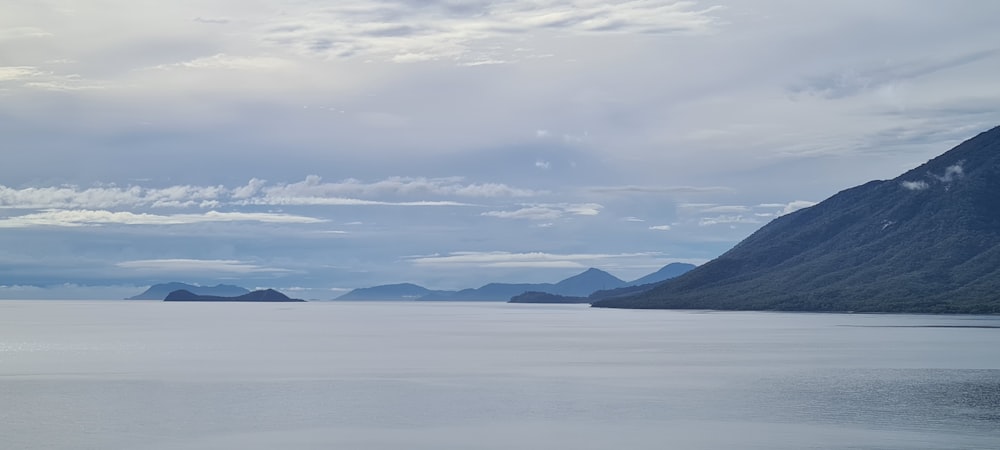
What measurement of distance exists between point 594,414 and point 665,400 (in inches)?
318

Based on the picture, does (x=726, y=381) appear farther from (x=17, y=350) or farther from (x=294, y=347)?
A: (x=17, y=350)

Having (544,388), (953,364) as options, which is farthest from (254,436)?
(953,364)

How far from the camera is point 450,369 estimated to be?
8312 cm

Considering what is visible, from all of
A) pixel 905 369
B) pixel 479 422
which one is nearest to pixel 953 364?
pixel 905 369

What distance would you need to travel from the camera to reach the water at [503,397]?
46688 mm

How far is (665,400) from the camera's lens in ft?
200

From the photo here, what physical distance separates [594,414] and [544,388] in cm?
1308

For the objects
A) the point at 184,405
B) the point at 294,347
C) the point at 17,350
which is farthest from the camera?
the point at 294,347

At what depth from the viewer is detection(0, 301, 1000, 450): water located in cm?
4669

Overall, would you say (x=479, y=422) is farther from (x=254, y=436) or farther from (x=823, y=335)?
(x=823, y=335)

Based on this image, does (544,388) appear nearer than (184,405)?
No

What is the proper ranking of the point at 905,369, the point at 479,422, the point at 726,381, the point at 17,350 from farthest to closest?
the point at 17,350 → the point at 905,369 → the point at 726,381 → the point at 479,422

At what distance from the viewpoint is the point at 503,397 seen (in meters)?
62.7

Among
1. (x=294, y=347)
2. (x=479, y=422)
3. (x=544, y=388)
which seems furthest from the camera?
(x=294, y=347)
